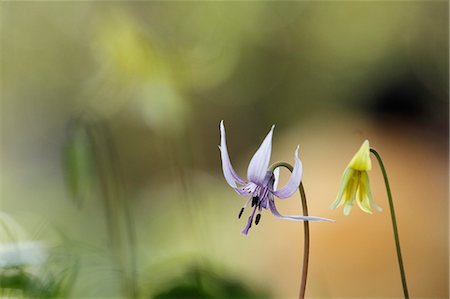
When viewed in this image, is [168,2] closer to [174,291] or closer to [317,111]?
[317,111]

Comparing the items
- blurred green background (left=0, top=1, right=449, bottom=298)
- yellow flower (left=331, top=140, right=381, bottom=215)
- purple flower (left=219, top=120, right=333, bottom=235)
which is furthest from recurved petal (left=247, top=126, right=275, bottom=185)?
blurred green background (left=0, top=1, right=449, bottom=298)

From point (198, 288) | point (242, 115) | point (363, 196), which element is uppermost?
point (242, 115)

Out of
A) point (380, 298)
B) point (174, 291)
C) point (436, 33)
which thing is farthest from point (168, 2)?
point (174, 291)

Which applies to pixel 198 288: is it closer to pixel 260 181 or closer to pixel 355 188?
pixel 260 181

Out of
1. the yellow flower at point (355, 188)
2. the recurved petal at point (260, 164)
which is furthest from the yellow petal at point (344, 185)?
the recurved petal at point (260, 164)

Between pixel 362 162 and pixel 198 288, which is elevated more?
pixel 362 162

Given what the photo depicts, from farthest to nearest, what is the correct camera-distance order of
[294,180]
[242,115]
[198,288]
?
[242,115]
[198,288]
[294,180]

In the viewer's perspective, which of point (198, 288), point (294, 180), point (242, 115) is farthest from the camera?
point (242, 115)

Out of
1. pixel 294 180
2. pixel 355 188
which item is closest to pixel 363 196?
pixel 355 188
